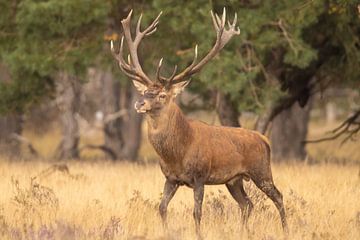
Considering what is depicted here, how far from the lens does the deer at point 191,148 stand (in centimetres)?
924

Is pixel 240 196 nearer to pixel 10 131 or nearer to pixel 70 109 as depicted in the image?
pixel 70 109

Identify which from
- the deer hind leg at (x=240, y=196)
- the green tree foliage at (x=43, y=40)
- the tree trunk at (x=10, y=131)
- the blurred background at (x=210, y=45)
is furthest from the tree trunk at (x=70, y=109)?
the deer hind leg at (x=240, y=196)

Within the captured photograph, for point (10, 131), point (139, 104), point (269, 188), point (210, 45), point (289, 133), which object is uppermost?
point (210, 45)

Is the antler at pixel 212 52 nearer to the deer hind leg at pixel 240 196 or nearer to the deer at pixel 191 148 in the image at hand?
the deer at pixel 191 148

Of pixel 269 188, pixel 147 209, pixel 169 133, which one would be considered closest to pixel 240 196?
pixel 269 188

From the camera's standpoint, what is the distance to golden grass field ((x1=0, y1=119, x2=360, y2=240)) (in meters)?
8.71

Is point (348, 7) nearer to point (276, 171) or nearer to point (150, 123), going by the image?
point (276, 171)

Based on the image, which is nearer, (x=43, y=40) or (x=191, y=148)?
(x=191, y=148)

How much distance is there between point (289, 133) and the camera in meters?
24.0

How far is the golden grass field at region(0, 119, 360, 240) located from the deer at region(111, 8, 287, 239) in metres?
0.28

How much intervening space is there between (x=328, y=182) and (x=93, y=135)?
26.1 metres

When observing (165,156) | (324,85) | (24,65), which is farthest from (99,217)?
(324,85)

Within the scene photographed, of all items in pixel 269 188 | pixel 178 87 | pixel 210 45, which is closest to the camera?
pixel 178 87

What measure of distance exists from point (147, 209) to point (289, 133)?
46.4 feet
